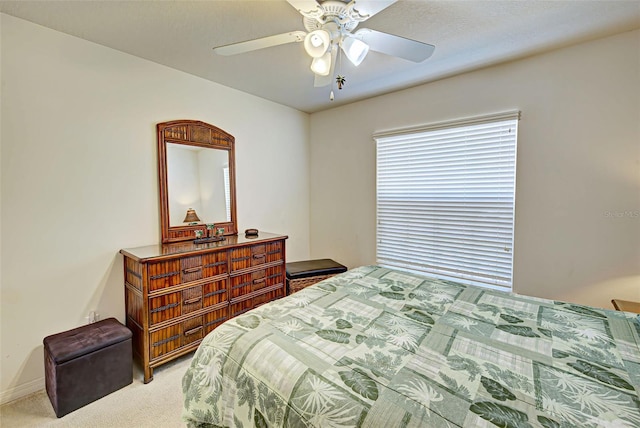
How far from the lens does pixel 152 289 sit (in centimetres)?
200

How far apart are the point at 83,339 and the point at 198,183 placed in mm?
1542

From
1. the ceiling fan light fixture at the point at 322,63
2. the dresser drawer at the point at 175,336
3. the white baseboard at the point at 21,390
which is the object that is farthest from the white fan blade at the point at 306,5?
the white baseboard at the point at 21,390

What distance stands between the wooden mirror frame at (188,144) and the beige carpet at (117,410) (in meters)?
1.21

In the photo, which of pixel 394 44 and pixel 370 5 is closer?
pixel 370 5

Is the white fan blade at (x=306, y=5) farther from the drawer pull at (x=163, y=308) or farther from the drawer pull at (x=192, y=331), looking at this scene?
the drawer pull at (x=192, y=331)

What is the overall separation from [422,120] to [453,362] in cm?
254

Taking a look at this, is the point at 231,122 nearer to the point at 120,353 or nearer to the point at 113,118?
the point at 113,118

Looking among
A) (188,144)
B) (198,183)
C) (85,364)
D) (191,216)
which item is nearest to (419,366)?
(85,364)

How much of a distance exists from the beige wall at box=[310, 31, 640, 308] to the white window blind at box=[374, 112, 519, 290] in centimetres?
12

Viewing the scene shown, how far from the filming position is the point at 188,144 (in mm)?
2678

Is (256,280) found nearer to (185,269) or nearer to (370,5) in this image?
(185,269)

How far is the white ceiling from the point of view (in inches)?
66.8

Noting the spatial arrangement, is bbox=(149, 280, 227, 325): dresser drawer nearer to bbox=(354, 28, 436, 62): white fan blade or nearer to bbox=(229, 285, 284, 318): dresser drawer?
bbox=(229, 285, 284, 318): dresser drawer

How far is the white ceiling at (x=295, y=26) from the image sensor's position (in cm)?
170
